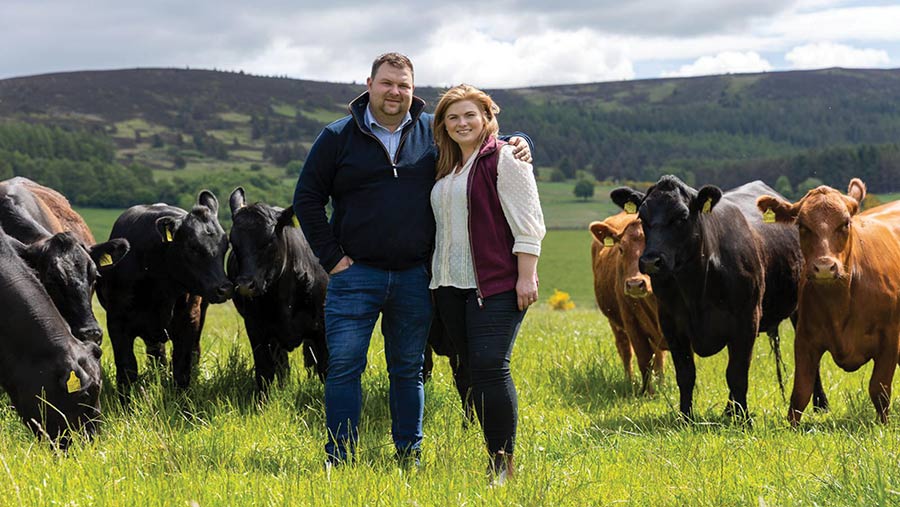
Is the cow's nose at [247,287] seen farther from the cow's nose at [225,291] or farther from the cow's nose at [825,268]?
the cow's nose at [825,268]

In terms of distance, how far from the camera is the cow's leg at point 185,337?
8086 millimetres

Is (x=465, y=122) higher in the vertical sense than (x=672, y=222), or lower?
higher

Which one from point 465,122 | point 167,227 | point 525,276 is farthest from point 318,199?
point 167,227

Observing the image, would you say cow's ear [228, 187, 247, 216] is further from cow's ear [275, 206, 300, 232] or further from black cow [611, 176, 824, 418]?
black cow [611, 176, 824, 418]

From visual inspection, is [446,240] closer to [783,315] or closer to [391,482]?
[391,482]

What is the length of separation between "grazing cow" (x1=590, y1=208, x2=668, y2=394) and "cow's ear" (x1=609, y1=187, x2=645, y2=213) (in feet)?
0.10

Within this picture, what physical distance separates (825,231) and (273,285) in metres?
4.66

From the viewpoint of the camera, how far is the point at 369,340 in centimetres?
535

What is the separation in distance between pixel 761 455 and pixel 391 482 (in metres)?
2.30

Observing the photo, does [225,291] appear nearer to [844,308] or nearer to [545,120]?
[844,308]

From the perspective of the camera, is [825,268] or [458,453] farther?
[825,268]

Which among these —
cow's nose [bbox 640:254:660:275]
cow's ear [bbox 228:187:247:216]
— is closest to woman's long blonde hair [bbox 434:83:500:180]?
cow's nose [bbox 640:254:660:275]

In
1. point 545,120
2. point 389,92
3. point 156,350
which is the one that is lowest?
point 156,350

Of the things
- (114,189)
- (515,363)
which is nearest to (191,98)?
(114,189)
